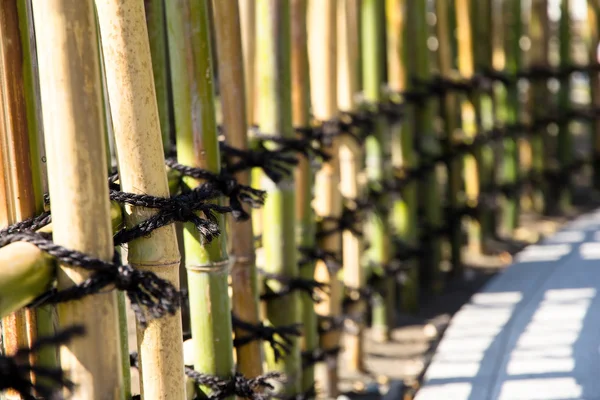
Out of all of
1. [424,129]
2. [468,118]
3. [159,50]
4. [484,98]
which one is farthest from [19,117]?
[484,98]

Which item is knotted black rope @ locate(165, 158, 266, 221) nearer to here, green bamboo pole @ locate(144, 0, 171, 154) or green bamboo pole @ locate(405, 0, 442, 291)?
green bamboo pole @ locate(144, 0, 171, 154)

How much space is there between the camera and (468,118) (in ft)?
15.6

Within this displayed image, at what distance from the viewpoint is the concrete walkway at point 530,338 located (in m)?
2.42

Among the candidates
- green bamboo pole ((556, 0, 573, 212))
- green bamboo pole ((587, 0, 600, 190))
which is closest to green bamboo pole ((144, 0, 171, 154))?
green bamboo pole ((556, 0, 573, 212))

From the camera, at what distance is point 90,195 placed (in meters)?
1.25

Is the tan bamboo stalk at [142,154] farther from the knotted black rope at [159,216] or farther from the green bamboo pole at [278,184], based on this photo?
the green bamboo pole at [278,184]

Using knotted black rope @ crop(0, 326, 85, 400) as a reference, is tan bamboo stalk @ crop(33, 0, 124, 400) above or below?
above

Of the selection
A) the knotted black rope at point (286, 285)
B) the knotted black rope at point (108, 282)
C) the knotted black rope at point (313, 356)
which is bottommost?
the knotted black rope at point (313, 356)

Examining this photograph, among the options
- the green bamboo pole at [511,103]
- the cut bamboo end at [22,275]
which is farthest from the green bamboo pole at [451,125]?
the cut bamboo end at [22,275]

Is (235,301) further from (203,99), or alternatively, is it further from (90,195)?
(90,195)

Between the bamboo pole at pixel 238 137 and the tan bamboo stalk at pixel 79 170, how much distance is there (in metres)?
0.82

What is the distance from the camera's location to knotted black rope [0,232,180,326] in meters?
1.25

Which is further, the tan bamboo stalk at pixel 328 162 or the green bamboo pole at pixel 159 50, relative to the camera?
the tan bamboo stalk at pixel 328 162

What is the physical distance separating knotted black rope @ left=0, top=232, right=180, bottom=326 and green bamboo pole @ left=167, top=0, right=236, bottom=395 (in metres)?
0.50
